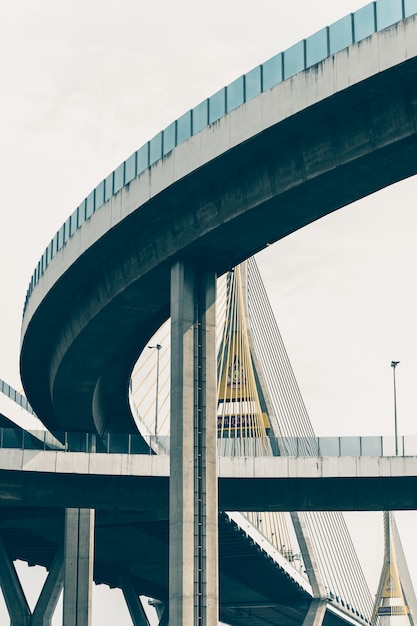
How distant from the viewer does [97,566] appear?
3627 inches

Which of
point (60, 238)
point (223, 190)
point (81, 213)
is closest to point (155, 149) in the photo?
point (223, 190)

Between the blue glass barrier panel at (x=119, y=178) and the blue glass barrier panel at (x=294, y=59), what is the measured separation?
8952 millimetres

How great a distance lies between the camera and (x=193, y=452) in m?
45.8

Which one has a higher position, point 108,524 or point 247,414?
point 247,414

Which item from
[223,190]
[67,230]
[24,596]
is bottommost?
[24,596]

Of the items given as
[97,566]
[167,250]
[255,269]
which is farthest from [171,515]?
[97,566]

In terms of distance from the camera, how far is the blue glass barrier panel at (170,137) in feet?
143

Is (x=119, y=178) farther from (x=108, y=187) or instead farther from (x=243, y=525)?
(x=243, y=525)

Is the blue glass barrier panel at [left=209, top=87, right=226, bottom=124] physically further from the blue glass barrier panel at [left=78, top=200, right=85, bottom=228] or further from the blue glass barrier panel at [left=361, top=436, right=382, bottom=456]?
the blue glass barrier panel at [left=361, top=436, right=382, bottom=456]

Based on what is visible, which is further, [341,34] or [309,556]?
[309,556]

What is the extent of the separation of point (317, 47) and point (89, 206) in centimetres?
1331

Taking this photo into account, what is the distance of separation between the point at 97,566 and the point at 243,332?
2503cm

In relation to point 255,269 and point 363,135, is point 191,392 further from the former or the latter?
point 255,269

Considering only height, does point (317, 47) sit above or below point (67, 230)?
below
